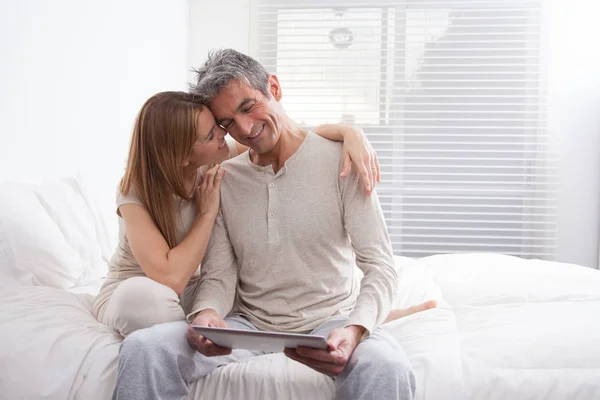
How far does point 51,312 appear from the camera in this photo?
1589 millimetres

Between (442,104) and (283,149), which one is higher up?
(442,104)

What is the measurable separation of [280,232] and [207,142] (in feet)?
1.03

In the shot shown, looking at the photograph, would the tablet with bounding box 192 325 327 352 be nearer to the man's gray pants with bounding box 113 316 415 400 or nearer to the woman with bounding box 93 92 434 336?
the man's gray pants with bounding box 113 316 415 400

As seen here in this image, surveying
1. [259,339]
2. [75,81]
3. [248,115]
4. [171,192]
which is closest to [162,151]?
[171,192]

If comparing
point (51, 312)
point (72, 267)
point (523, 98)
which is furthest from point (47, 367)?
point (523, 98)

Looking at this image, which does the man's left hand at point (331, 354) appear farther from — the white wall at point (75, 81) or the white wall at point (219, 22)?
the white wall at point (219, 22)

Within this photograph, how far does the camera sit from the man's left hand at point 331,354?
130cm

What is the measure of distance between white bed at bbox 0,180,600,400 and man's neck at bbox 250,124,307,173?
54 cm

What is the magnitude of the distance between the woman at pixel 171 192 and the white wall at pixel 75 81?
671mm

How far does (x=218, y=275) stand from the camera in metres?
1.72

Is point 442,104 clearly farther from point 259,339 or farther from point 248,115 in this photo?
point 259,339

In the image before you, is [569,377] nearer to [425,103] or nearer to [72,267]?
[72,267]

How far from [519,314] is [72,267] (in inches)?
53.3

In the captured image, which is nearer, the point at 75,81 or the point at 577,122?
the point at 75,81
